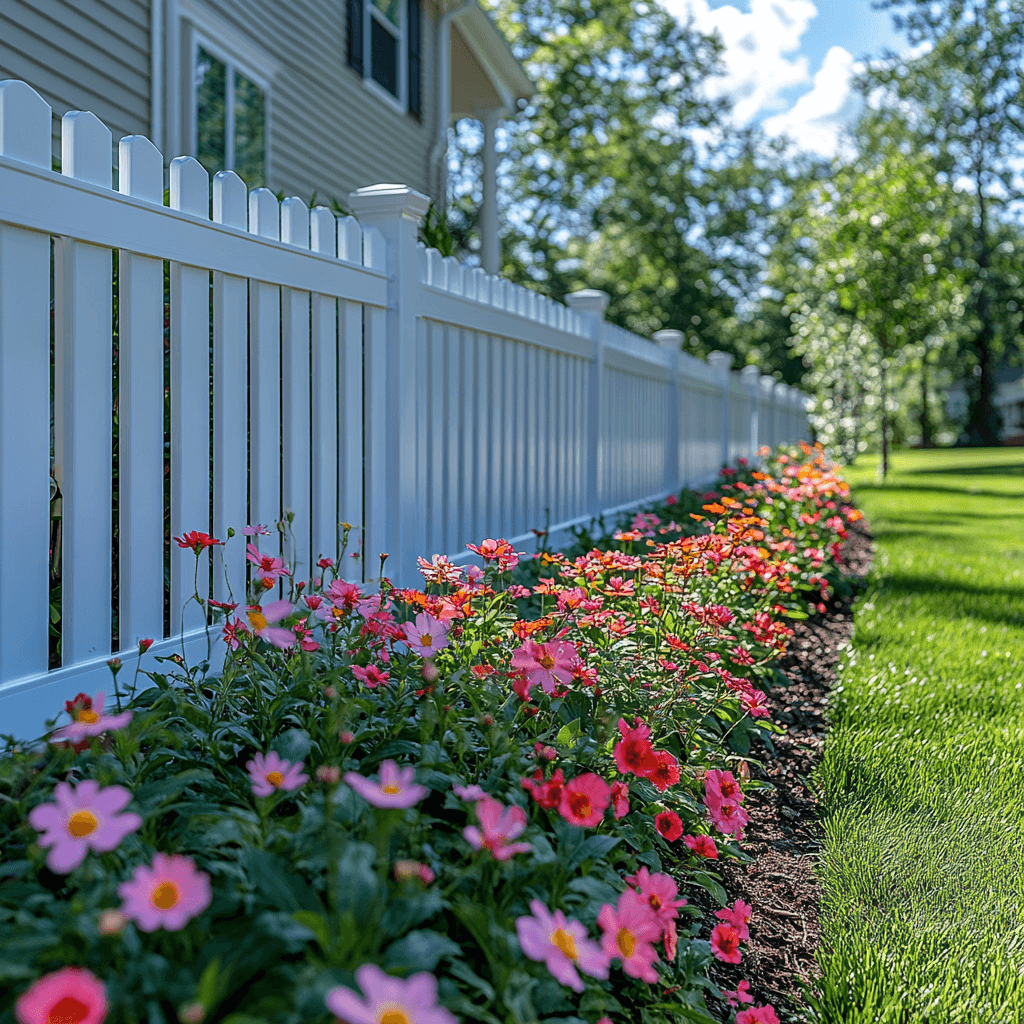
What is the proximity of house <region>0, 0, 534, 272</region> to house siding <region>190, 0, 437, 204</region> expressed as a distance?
0.01 meters

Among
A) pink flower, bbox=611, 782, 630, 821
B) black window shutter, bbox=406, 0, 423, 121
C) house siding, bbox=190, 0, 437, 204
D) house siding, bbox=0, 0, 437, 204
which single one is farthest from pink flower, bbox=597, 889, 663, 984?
black window shutter, bbox=406, 0, 423, 121

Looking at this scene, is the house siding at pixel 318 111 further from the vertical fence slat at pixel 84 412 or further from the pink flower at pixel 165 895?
the pink flower at pixel 165 895

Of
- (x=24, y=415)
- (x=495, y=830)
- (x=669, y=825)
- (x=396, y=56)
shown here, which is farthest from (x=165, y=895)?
(x=396, y=56)

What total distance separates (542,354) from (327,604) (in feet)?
7.69

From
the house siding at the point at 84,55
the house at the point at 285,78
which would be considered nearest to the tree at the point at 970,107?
the house at the point at 285,78

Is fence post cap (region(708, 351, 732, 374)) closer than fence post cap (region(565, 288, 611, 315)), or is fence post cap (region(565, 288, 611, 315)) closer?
fence post cap (region(565, 288, 611, 315))

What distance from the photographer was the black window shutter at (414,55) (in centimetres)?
936

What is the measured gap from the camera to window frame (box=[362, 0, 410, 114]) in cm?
870

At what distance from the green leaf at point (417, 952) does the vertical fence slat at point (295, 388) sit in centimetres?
174

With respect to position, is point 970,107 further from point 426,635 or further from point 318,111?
point 426,635

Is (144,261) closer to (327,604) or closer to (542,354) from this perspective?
(327,604)

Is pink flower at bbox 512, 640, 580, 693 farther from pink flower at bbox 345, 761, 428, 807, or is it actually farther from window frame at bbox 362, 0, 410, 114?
window frame at bbox 362, 0, 410, 114

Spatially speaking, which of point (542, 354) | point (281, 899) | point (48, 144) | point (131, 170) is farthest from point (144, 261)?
point (542, 354)

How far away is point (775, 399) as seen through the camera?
13.1 meters
